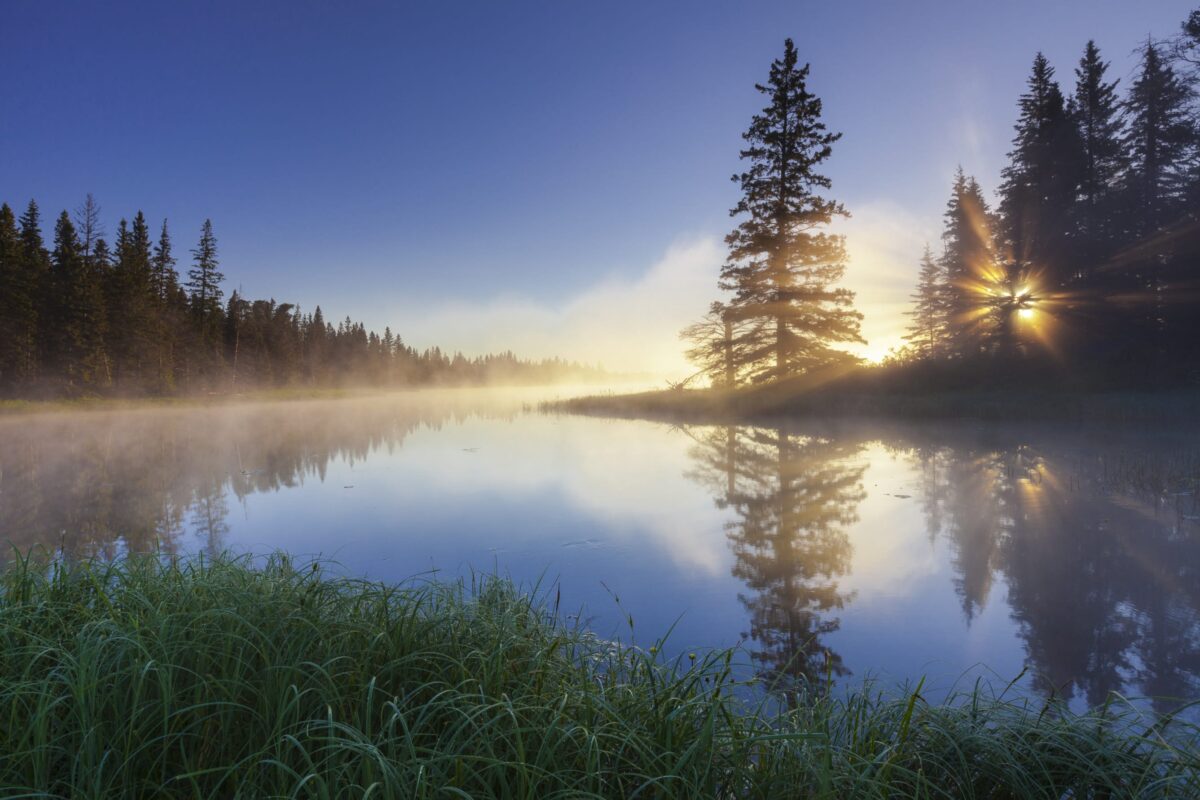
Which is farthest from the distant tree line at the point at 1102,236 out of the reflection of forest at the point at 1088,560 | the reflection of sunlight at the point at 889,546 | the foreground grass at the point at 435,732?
the foreground grass at the point at 435,732

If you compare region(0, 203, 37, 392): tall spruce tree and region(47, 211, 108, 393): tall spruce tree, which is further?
region(47, 211, 108, 393): tall spruce tree

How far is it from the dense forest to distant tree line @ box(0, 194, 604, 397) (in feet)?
133

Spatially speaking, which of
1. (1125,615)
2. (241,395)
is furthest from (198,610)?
(241,395)

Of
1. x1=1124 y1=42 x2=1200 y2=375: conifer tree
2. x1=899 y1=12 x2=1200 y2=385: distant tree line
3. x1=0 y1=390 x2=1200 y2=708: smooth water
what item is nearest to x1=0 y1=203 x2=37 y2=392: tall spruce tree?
x1=0 y1=390 x2=1200 y2=708: smooth water

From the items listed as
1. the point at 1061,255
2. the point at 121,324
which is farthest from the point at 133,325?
the point at 1061,255

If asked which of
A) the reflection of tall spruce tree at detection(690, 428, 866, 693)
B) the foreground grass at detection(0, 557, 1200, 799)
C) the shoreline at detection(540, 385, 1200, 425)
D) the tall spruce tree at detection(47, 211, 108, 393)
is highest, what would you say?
the tall spruce tree at detection(47, 211, 108, 393)

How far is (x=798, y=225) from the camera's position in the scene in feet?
75.4

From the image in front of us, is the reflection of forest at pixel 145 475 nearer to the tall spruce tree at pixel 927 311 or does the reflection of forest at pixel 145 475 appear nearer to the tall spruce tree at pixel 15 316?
the tall spruce tree at pixel 15 316

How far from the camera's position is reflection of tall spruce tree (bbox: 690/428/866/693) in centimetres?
400

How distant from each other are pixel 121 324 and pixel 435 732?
48788 millimetres

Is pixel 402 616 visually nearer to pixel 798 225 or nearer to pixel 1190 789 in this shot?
pixel 1190 789

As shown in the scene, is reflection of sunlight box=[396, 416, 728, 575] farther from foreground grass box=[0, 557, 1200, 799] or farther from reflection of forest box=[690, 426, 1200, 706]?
foreground grass box=[0, 557, 1200, 799]

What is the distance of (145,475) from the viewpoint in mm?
11398

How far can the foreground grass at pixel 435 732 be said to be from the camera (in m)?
1.91
